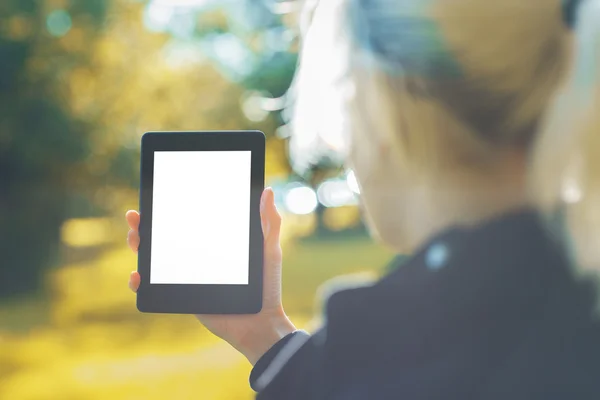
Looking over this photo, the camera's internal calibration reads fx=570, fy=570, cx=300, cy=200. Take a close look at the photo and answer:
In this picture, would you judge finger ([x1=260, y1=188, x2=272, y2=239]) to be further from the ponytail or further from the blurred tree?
the blurred tree

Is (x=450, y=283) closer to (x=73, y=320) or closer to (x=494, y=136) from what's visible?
(x=494, y=136)

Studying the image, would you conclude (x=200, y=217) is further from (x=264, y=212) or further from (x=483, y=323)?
(x=483, y=323)

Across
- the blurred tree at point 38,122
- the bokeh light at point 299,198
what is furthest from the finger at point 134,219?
the blurred tree at point 38,122

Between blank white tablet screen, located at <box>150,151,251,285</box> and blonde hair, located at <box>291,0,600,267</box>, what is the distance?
0.29 metres

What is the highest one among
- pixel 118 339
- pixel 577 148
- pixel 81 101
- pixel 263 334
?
pixel 81 101

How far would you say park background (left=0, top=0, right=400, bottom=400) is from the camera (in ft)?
5.93

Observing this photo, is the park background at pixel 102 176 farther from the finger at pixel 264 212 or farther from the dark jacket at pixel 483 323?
the dark jacket at pixel 483 323

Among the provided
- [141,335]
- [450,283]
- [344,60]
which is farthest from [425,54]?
[141,335]

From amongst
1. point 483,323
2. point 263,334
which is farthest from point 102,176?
point 483,323

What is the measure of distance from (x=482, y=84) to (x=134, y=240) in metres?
0.48

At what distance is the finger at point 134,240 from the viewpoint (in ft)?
2.32

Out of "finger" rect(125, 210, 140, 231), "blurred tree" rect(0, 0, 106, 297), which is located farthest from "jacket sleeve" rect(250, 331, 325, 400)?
"blurred tree" rect(0, 0, 106, 297)

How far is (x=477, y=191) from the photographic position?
44 centimetres

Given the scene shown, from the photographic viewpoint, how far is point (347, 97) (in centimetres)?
46
